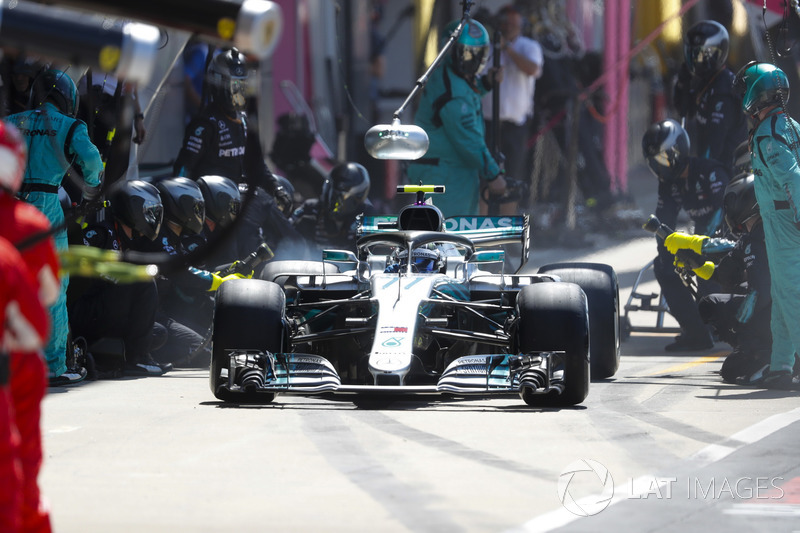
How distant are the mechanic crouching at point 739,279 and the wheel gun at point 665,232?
→ 0.63 ft

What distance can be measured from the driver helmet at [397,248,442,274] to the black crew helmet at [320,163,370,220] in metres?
3.32

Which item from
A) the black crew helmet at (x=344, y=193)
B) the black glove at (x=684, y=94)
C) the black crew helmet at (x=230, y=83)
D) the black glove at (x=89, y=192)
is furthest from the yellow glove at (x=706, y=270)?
the black glove at (x=89, y=192)

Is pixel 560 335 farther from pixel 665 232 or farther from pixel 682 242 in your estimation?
pixel 665 232

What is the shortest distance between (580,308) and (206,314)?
12.2ft

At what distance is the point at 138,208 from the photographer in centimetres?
1151

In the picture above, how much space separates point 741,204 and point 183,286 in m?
4.14

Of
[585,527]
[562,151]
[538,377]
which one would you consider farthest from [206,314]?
[562,151]

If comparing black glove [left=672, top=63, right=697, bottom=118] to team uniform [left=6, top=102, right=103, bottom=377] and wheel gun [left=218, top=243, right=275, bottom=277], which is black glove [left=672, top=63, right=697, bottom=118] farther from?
team uniform [left=6, top=102, right=103, bottom=377]

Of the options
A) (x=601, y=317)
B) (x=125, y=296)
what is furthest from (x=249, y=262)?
(x=601, y=317)

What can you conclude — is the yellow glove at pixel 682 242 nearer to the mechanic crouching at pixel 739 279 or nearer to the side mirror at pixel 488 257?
the mechanic crouching at pixel 739 279

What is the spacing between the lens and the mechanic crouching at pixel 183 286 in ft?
38.8

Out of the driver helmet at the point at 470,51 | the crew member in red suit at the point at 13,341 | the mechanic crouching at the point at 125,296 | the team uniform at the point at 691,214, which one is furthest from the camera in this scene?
the driver helmet at the point at 470,51

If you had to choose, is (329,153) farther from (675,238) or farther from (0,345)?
(0,345)

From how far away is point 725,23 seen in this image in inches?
795
